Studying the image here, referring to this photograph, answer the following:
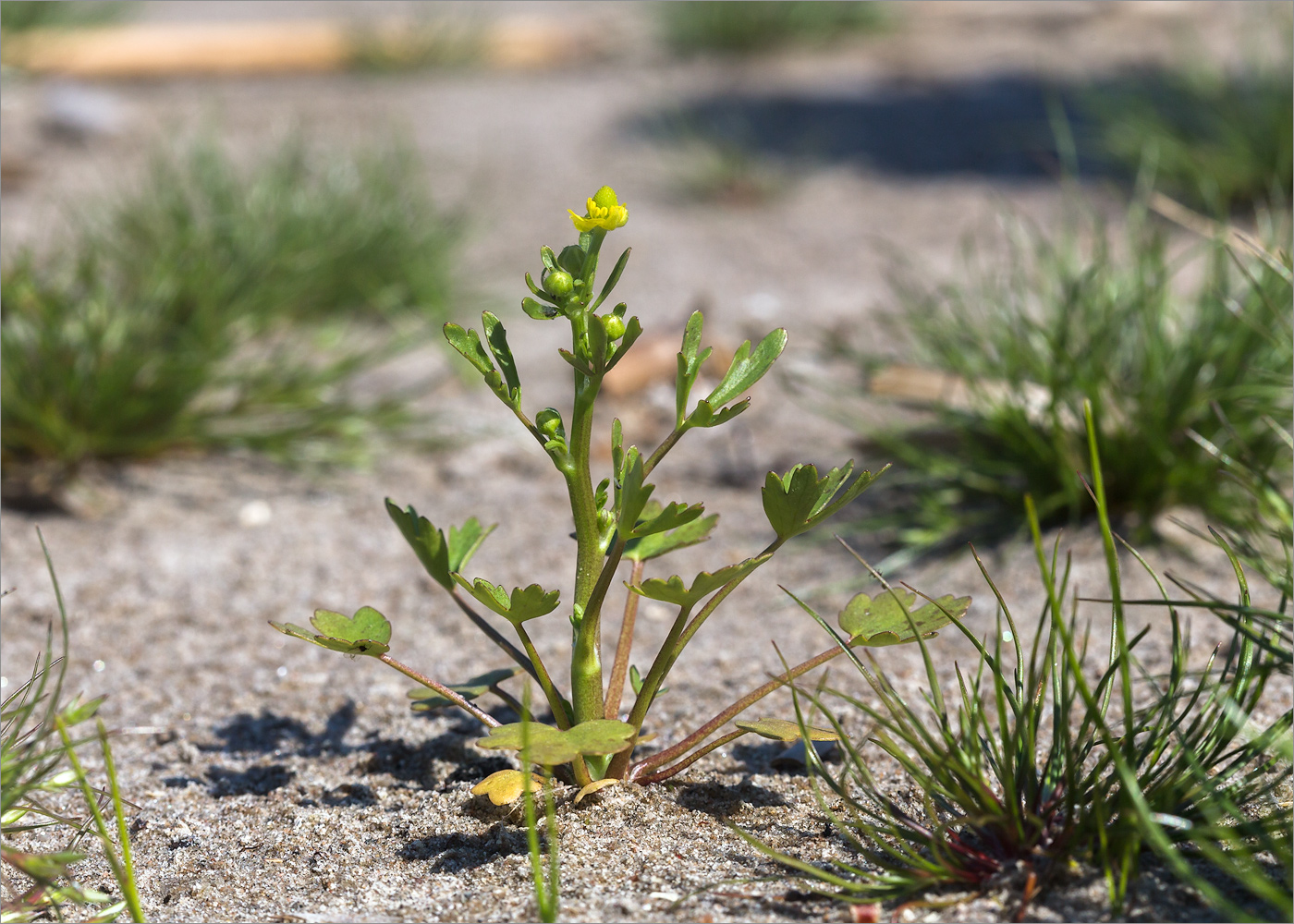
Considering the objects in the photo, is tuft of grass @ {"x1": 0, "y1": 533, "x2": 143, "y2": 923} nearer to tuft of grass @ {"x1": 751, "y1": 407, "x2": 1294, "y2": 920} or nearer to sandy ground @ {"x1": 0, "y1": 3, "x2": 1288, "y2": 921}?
sandy ground @ {"x1": 0, "y1": 3, "x2": 1288, "y2": 921}

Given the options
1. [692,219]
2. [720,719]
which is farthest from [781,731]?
[692,219]

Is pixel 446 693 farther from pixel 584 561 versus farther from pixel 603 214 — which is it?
pixel 603 214

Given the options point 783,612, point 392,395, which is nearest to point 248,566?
point 392,395

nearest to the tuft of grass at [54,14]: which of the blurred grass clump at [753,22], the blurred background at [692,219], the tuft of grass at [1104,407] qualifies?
the blurred background at [692,219]

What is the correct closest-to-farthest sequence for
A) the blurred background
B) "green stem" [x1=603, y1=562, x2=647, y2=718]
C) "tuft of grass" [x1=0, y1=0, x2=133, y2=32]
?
"green stem" [x1=603, y1=562, x2=647, y2=718] → the blurred background → "tuft of grass" [x1=0, y1=0, x2=133, y2=32]

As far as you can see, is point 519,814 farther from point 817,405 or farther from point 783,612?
point 817,405

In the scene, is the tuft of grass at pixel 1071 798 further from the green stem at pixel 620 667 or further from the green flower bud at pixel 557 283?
the green flower bud at pixel 557 283

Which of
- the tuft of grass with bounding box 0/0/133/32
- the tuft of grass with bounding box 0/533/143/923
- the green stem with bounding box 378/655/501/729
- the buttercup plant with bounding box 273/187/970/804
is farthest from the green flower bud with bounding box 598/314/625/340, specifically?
the tuft of grass with bounding box 0/0/133/32
